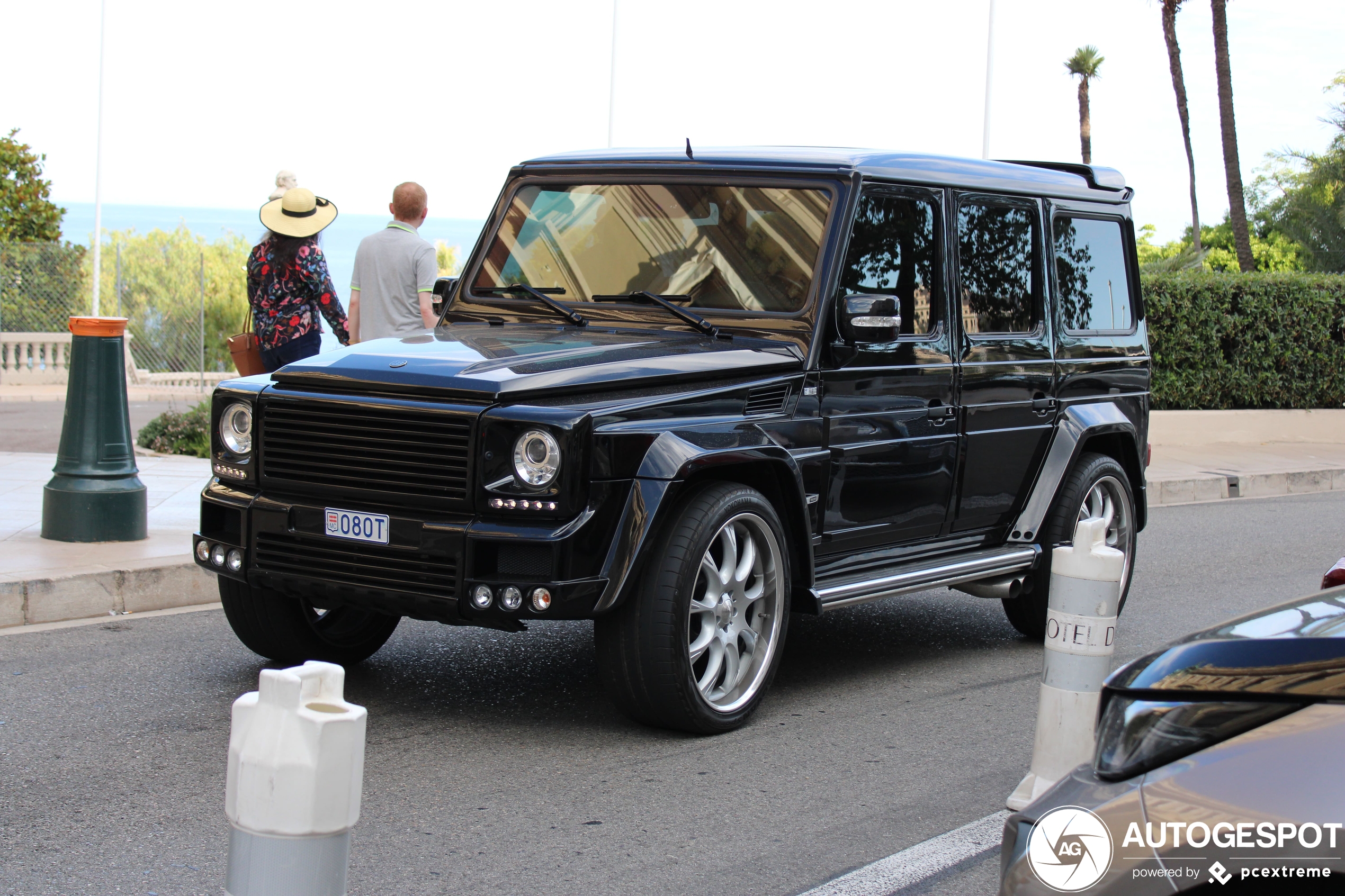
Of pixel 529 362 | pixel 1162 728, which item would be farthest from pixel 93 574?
pixel 1162 728

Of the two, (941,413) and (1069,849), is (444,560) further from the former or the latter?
(1069,849)

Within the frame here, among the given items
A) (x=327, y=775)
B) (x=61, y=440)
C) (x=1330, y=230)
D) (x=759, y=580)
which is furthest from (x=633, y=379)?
(x=1330, y=230)

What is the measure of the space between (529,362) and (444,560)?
2.43ft

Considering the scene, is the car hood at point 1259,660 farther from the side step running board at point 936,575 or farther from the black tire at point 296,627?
the black tire at point 296,627

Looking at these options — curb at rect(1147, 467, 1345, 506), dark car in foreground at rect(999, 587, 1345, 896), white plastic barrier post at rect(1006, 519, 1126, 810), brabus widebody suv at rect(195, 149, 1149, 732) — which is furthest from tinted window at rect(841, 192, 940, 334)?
curb at rect(1147, 467, 1345, 506)

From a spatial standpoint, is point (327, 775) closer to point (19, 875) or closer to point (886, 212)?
point (19, 875)

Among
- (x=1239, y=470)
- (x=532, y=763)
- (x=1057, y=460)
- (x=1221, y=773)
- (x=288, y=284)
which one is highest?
(x=288, y=284)

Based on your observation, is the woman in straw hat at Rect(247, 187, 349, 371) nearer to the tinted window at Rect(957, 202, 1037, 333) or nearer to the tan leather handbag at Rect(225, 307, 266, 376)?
the tan leather handbag at Rect(225, 307, 266, 376)

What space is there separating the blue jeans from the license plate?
3.96 m

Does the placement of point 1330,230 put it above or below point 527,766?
above

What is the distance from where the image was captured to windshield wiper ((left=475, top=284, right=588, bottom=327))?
19.0ft

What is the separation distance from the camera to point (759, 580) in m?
5.23

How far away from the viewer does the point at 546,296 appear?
6.04 meters

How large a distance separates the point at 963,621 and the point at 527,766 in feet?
11.3
